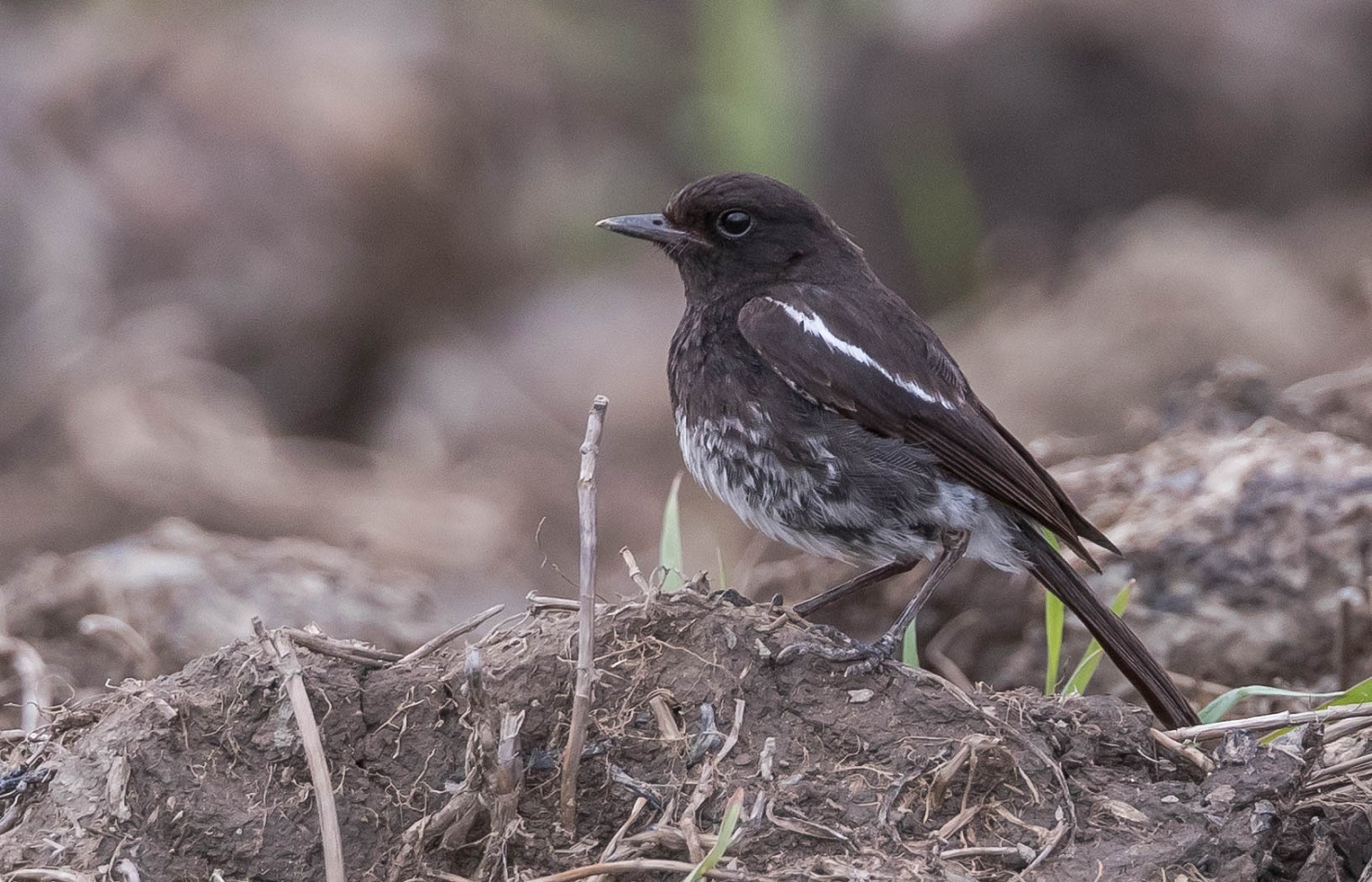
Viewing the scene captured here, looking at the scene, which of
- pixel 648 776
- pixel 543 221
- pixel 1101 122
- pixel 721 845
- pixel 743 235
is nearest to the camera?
pixel 721 845

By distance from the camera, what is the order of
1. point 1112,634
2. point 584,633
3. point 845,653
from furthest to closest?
point 1112,634, point 845,653, point 584,633

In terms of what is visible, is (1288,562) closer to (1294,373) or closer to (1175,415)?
(1175,415)

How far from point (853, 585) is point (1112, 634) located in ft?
2.23

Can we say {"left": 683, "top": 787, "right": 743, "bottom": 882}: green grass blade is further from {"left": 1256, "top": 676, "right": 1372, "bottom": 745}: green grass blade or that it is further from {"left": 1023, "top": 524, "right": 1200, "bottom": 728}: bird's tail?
{"left": 1023, "top": 524, "right": 1200, "bottom": 728}: bird's tail

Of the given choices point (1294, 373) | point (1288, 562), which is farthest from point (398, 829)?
point (1294, 373)

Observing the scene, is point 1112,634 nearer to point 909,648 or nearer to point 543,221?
point 909,648

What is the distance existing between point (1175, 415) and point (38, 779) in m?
4.16

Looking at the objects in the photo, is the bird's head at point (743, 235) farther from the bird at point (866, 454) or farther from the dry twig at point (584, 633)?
the dry twig at point (584, 633)

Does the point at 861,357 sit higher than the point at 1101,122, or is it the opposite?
the point at 1101,122

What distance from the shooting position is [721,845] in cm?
272

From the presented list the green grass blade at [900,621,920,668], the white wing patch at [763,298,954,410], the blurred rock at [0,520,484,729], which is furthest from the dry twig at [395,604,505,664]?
the blurred rock at [0,520,484,729]

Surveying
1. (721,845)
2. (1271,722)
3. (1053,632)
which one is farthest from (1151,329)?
(721,845)

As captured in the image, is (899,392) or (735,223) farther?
(735,223)

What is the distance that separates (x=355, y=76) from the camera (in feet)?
39.7
